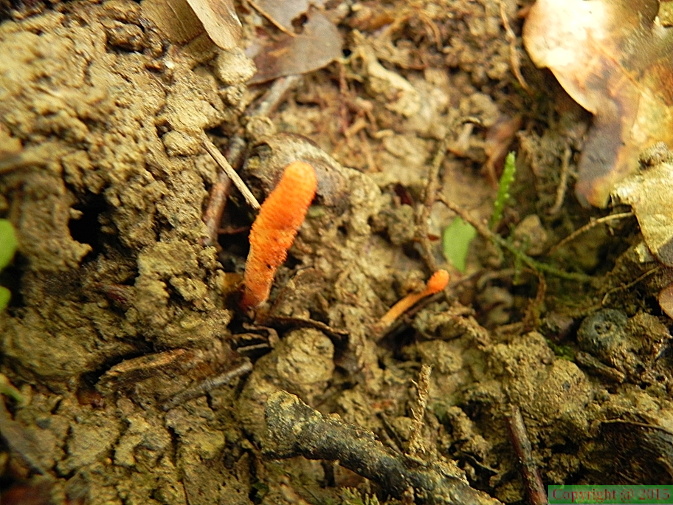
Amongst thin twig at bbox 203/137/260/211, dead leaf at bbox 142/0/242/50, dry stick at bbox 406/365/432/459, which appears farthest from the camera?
thin twig at bbox 203/137/260/211

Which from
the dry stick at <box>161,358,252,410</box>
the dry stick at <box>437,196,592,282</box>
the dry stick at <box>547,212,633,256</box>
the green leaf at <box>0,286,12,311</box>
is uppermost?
the dry stick at <box>547,212,633,256</box>

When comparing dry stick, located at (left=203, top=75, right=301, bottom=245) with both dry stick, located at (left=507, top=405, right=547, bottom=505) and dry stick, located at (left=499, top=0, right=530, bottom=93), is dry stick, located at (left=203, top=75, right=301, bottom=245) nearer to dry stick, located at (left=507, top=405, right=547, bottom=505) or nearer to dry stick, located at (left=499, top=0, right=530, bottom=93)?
dry stick, located at (left=499, top=0, right=530, bottom=93)

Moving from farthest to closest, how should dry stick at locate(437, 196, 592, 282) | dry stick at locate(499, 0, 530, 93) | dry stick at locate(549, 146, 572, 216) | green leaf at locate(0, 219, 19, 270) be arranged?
dry stick at locate(499, 0, 530, 93), dry stick at locate(549, 146, 572, 216), dry stick at locate(437, 196, 592, 282), green leaf at locate(0, 219, 19, 270)

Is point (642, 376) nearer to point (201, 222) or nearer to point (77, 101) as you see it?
point (201, 222)

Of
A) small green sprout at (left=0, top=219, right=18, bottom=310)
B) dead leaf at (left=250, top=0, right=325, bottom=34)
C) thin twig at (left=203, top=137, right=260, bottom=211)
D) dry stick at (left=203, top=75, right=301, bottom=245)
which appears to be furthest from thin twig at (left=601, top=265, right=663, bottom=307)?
small green sprout at (left=0, top=219, right=18, bottom=310)

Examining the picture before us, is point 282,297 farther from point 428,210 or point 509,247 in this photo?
point 509,247

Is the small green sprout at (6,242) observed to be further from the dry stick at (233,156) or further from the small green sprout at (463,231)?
the small green sprout at (463,231)

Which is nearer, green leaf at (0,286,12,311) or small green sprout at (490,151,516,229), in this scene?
Result: green leaf at (0,286,12,311)
